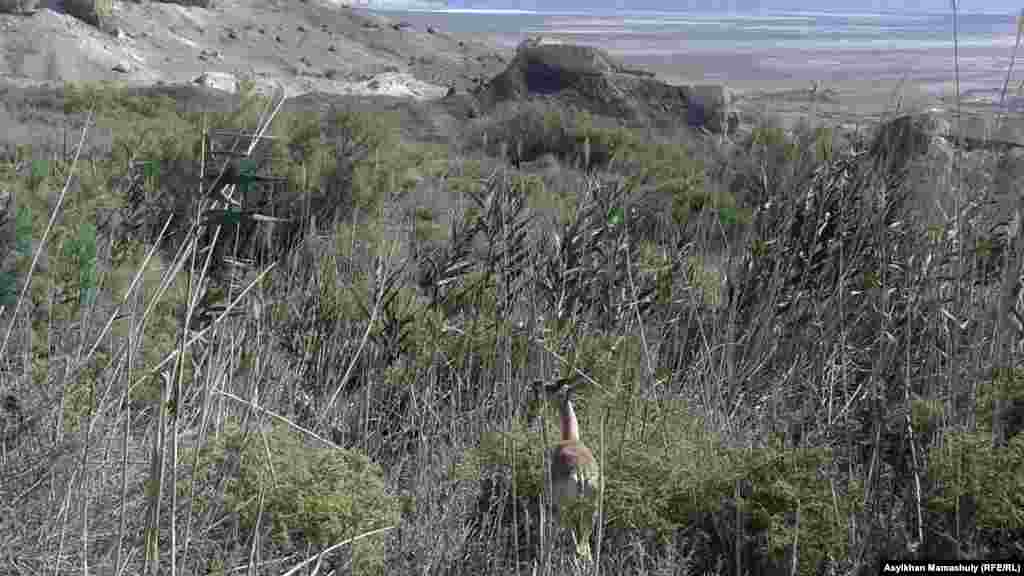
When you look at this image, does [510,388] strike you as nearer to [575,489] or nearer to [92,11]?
[575,489]

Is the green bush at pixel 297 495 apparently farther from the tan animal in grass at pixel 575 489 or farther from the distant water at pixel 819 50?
the distant water at pixel 819 50

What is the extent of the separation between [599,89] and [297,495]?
10.6m

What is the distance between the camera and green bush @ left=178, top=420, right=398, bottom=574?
232 cm

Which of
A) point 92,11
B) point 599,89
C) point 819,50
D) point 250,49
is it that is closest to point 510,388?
point 599,89

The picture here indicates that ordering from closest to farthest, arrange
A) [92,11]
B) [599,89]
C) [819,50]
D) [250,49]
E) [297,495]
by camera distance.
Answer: [297,495] < [599,89] < [92,11] < [250,49] < [819,50]

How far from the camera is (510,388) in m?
2.71

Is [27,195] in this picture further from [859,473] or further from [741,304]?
[859,473]

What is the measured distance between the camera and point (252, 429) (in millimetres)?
2420

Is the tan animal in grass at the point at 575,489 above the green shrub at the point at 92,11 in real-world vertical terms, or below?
below

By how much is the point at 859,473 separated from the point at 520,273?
136cm

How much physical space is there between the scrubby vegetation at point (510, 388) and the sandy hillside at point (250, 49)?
1482 cm

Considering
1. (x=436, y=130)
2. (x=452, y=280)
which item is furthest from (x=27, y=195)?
(x=436, y=130)

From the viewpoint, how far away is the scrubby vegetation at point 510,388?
7.32ft

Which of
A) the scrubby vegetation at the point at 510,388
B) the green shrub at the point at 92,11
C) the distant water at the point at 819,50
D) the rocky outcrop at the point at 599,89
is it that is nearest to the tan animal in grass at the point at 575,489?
the scrubby vegetation at the point at 510,388
